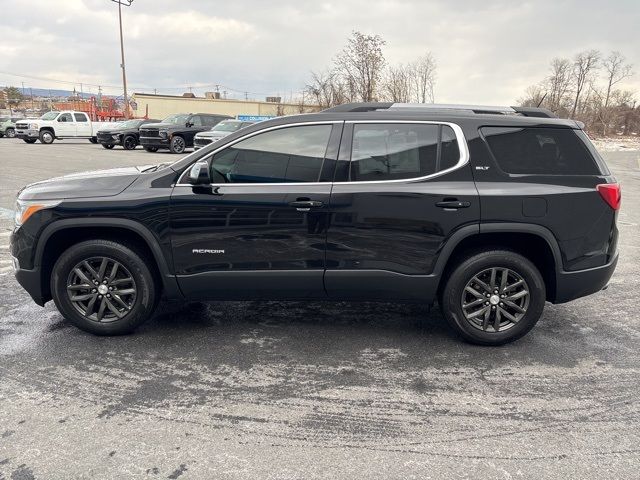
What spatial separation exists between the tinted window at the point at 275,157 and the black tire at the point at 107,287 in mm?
951

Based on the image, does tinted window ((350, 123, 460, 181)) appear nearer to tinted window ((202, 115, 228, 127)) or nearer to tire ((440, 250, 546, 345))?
tire ((440, 250, 546, 345))

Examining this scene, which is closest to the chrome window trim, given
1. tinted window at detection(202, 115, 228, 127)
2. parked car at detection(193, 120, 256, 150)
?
parked car at detection(193, 120, 256, 150)

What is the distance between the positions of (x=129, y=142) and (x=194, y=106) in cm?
4009

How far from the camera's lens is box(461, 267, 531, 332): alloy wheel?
3.86m

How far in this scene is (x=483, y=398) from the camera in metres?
3.20

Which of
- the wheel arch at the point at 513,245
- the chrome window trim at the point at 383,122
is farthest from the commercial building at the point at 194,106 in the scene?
the wheel arch at the point at 513,245

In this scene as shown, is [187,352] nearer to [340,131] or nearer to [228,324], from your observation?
[228,324]

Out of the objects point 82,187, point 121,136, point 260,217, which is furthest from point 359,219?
point 121,136

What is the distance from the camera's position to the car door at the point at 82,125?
29.7 m

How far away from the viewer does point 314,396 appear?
3205 millimetres

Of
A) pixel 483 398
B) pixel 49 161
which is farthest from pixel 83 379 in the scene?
pixel 49 161

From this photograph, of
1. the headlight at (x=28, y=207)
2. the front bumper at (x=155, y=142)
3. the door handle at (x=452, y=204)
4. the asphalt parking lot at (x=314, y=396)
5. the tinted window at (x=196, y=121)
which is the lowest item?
the asphalt parking lot at (x=314, y=396)

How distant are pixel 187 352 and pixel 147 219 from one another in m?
1.07

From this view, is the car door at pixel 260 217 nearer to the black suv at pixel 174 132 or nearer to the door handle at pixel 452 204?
the door handle at pixel 452 204
